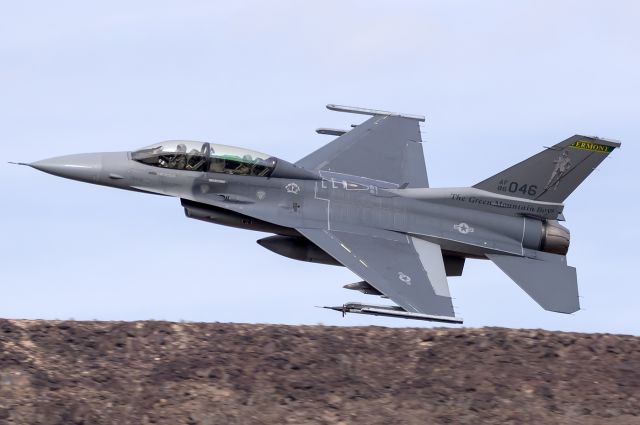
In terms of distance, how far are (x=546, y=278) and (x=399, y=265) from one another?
135 inches

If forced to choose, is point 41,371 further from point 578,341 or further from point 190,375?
point 578,341

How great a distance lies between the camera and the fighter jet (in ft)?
74.5

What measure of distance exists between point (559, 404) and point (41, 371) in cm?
838

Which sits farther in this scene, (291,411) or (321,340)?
(321,340)

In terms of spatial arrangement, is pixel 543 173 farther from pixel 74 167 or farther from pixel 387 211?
pixel 74 167

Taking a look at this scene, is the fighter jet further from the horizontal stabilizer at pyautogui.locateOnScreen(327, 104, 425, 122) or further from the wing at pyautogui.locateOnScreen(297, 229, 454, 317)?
the horizontal stabilizer at pyautogui.locateOnScreen(327, 104, 425, 122)

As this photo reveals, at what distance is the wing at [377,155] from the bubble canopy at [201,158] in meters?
2.65

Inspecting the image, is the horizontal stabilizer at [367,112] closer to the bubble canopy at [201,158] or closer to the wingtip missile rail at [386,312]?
the bubble canopy at [201,158]

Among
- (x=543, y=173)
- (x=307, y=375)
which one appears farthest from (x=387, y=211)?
(x=307, y=375)

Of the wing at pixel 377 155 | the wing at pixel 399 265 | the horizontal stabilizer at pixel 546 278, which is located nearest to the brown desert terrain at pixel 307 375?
the wing at pixel 399 265

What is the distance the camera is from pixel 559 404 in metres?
17.1

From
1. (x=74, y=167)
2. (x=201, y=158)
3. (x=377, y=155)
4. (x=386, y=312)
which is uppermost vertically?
(x=377, y=155)

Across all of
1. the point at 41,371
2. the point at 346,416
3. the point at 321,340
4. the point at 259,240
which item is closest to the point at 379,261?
the point at 259,240

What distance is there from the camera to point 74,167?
74.0ft
